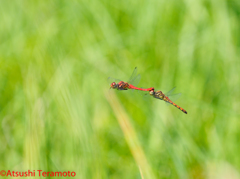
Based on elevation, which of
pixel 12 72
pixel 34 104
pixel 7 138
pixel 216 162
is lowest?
pixel 216 162

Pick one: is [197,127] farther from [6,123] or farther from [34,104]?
[6,123]

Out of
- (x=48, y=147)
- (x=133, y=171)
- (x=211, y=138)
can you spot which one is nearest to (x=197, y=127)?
(x=211, y=138)

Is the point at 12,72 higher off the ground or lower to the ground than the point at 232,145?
higher

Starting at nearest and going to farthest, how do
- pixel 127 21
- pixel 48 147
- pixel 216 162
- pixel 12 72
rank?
pixel 48 147, pixel 216 162, pixel 12 72, pixel 127 21

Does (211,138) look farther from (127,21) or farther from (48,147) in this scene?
(127,21)

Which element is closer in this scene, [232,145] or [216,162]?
[216,162]

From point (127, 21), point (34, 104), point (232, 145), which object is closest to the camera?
point (34, 104)
